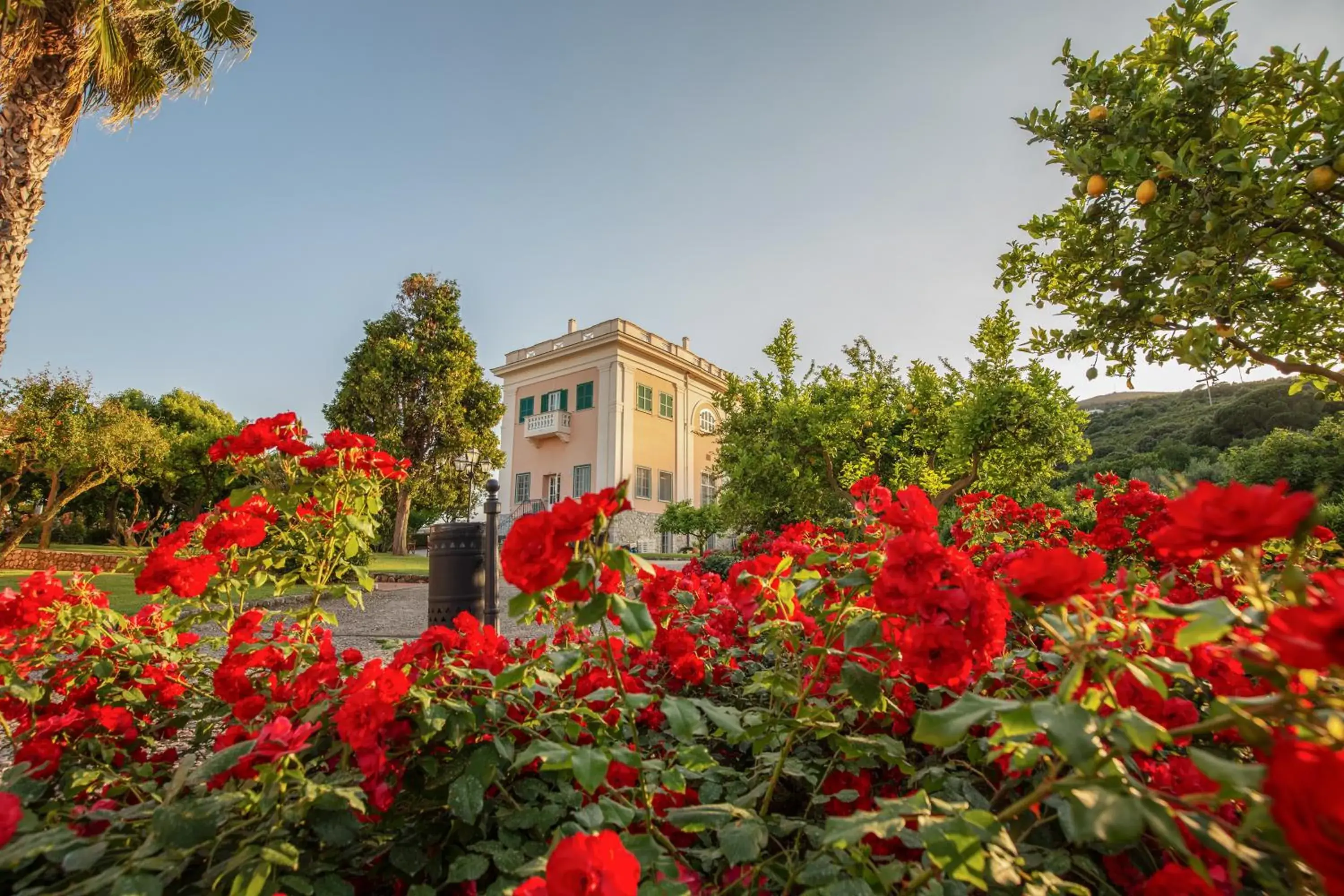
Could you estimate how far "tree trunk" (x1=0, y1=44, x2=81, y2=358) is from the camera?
596 cm

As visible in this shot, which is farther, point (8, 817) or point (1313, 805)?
point (8, 817)

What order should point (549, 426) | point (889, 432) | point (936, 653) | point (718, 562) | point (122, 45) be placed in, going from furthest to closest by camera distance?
point (549, 426) → point (889, 432) → point (718, 562) → point (122, 45) → point (936, 653)

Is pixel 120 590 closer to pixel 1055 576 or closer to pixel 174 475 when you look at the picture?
pixel 1055 576

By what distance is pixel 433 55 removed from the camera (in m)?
5.48

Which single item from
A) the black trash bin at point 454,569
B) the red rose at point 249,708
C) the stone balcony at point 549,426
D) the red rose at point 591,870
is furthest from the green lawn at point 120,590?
the stone balcony at point 549,426

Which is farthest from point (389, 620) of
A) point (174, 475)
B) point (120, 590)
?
point (174, 475)

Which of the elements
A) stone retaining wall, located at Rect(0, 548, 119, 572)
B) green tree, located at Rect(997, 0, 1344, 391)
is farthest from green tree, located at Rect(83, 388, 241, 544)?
green tree, located at Rect(997, 0, 1344, 391)

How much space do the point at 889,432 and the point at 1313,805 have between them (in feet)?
37.4

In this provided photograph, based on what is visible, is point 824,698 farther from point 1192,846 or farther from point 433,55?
point 433,55

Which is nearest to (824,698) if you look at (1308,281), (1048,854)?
(1048,854)

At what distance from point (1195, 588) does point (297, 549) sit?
3.05m

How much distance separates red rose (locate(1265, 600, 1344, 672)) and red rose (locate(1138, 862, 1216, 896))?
492mm

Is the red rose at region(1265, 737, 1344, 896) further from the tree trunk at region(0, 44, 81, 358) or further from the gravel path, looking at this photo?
the tree trunk at region(0, 44, 81, 358)

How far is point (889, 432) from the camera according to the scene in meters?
11.2
